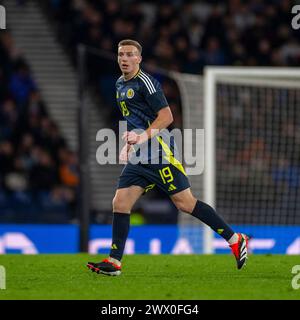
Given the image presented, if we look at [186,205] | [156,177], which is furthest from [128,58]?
[186,205]

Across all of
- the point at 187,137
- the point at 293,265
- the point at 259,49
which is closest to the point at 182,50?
the point at 259,49

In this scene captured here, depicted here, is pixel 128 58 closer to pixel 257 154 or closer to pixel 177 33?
pixel 257 154

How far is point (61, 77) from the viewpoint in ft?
67.6

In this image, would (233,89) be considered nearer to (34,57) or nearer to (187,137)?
(187,137)

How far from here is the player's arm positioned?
8.52m

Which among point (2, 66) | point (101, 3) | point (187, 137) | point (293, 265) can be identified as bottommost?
point (293, 265)

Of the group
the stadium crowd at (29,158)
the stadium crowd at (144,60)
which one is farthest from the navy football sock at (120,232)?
the stadium crowd at (29,158)

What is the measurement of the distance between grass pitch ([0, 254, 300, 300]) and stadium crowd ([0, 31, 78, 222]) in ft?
20.8

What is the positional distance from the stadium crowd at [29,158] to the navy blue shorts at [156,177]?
7.80 meters

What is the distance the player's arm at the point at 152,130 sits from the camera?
8516 mm

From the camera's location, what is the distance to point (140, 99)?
8750 millimetres

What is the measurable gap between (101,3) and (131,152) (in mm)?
12172

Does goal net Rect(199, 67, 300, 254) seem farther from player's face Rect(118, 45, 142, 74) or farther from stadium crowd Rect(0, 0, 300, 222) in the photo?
player's face Rect(118, 45, 142, 74)

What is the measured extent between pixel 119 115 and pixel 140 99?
32.4ft
